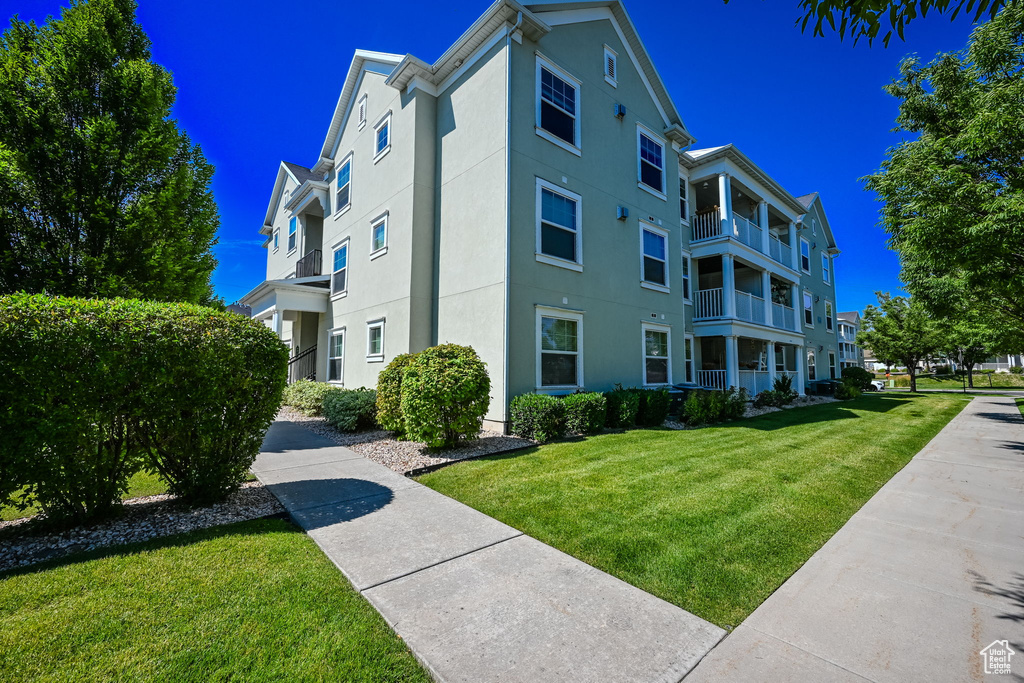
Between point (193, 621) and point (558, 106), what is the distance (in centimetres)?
1149

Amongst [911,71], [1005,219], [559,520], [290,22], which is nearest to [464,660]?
[559,520]

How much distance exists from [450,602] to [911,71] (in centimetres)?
1595

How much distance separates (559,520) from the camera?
4.45 metres

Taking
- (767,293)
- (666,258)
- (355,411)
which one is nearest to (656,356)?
(666,258)

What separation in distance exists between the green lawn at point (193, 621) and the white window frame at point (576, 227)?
25.0 feet

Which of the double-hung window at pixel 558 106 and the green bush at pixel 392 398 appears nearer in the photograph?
the green bush at pixel 392 398

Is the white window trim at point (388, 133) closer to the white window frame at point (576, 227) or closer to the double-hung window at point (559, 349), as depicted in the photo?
the white window frame at point (576, 227)

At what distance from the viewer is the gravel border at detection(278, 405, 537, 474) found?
6906 millimetres

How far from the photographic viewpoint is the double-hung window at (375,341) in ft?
38.5

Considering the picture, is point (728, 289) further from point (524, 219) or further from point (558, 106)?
point (524, 219)

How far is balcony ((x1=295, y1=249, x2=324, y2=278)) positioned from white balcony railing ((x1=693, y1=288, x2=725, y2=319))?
15182 millimetres

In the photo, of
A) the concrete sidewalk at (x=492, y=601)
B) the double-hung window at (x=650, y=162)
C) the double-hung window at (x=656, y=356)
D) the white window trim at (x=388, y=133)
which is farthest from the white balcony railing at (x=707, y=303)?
the concrete sidewalk at (x=492, y=601)

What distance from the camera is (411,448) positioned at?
7.90m

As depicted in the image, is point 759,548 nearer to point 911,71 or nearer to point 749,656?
point 749,656
